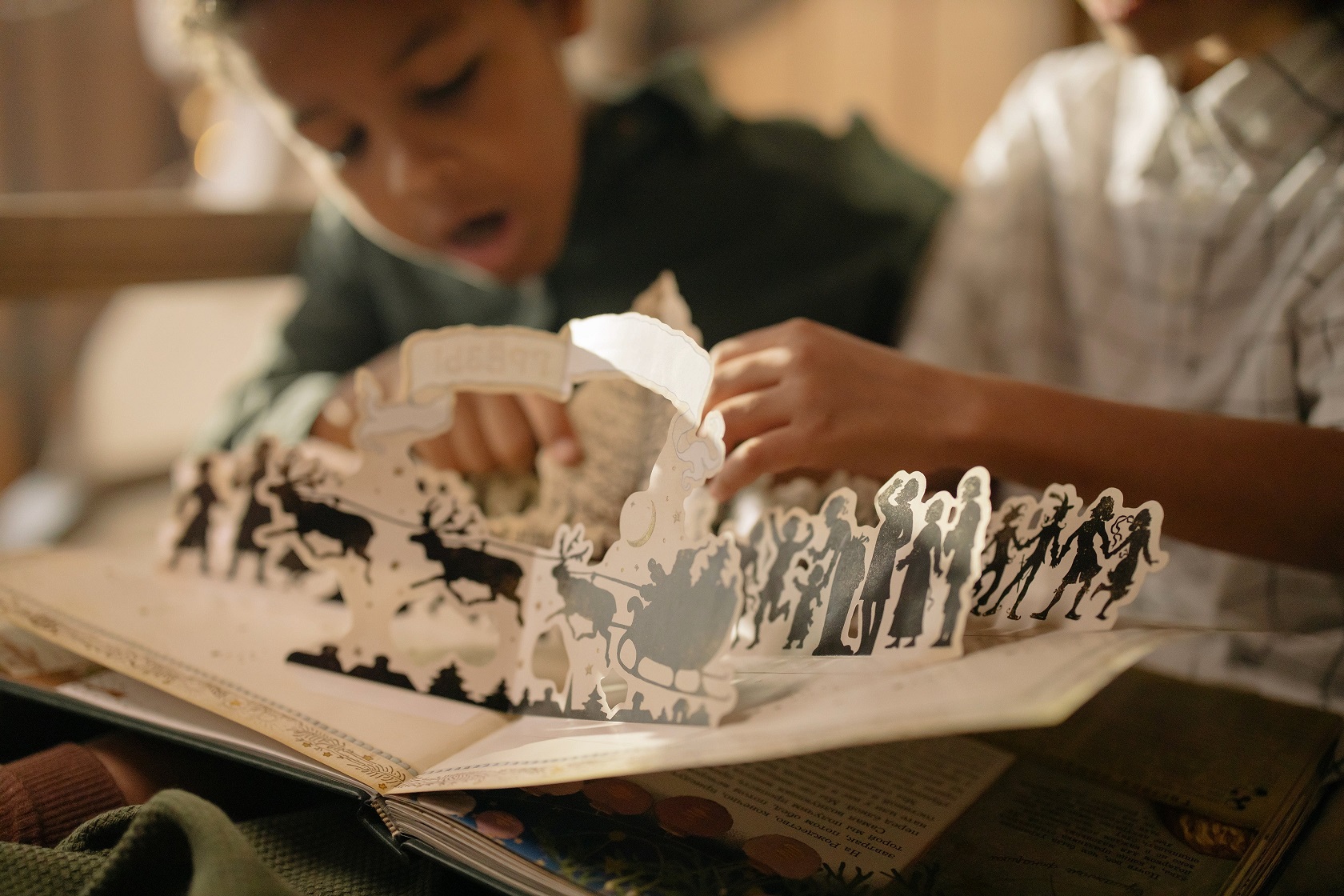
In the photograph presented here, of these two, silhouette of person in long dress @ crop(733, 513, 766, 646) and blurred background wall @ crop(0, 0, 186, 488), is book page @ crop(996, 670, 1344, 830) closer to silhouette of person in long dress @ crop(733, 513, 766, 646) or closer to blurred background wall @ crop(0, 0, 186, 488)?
silhouette of person in long dress @ crop(733, 513, 766, 646)

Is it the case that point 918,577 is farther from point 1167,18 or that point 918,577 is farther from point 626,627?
point 1167,18

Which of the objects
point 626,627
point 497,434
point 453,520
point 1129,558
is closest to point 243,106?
point 497,434

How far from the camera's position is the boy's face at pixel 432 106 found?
0.50m

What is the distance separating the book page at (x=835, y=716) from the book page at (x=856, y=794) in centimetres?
5

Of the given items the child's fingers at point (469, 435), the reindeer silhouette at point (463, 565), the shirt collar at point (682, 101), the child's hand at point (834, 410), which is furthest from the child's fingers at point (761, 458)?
the shirt collar at point (682, 101)

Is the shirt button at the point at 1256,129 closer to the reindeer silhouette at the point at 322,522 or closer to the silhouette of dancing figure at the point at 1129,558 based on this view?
the silhouette of dancing figure at the point at 1129,558

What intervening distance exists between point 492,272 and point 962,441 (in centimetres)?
37

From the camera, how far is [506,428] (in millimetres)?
522

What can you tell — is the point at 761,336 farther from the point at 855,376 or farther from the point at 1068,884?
the point at 1068,884

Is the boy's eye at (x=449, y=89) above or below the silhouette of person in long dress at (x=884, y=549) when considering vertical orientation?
above

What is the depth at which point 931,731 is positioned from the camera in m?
0.24

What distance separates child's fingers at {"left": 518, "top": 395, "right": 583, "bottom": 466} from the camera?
48cm

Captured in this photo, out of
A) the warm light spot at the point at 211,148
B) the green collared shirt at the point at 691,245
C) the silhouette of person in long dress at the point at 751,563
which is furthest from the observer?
the warm light spot at the point at 211,148

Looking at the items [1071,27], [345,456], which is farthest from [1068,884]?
[1071,27]
